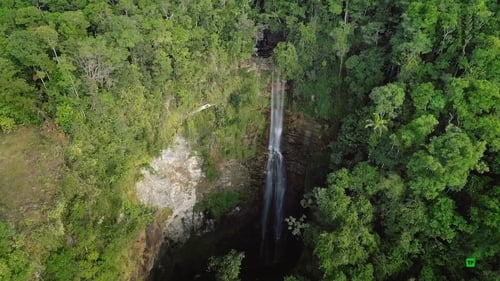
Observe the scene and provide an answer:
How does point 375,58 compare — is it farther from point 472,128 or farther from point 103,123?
point 103,123

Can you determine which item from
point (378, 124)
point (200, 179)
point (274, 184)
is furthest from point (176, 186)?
point (378, 124)

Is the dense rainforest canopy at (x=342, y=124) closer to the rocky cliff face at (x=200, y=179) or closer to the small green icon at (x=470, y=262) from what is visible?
the small green icon at (x=470, y=262)

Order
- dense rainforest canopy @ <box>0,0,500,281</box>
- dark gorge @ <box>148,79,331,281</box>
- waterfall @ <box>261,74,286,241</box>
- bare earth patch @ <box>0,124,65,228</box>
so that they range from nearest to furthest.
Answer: bare earth patch @ <box>0,124,65,228</box> → dense rainforest canopy @ <box>0,0,500,281</box> → dark gorge @ <box>148,79,331,281</box> → waterfall @ <box>261,74,286,241</box>

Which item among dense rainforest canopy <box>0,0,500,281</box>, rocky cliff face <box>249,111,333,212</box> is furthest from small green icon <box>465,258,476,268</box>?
rocky cliff face <box>249,111,333,212</box>

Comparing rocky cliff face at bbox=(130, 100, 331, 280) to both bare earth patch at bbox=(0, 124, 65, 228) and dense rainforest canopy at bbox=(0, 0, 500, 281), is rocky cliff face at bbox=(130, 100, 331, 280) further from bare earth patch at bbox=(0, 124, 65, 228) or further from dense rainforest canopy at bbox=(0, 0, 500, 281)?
bare earth patch at bbox=(0, 124, 65, 228)

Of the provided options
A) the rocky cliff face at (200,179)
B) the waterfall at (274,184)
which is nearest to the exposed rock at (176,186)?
the rocky cliff face at (200,179)

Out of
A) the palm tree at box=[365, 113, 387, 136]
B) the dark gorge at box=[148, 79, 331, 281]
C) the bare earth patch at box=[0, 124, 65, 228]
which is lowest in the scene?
the dark gorge at box=[148, 79, 331, 281]
